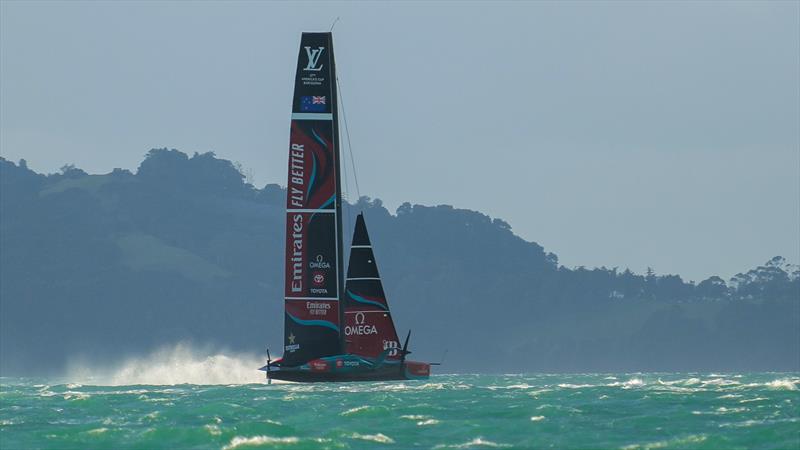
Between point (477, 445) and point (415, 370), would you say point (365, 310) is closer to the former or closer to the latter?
point (415, 370)

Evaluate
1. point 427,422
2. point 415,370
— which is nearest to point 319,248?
point 415,370

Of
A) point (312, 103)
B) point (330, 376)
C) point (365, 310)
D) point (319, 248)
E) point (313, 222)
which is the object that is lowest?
point (330, 376)

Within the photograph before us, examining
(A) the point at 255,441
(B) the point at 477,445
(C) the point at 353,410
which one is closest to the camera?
(B) the point at 477,445

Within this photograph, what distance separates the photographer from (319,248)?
76438 mm

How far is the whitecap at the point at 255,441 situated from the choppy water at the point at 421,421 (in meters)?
0.05

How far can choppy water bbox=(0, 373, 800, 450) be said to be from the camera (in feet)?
127

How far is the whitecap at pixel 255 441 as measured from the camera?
38.3 metres

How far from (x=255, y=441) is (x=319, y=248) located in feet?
124

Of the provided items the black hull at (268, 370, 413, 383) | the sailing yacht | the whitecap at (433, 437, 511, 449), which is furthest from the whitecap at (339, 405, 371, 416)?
the sailing yacht

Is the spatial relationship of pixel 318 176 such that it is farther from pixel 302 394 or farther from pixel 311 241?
pixel 302 394

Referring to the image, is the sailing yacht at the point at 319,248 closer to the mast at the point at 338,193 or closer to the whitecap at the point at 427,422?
the mast at the point at 338,193

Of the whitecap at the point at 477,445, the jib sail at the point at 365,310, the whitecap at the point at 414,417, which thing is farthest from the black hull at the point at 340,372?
the whitecap at the point at 477,445

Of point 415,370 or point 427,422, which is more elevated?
point 415,370

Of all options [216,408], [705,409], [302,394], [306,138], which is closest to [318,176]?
[306,138]
